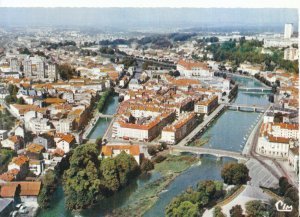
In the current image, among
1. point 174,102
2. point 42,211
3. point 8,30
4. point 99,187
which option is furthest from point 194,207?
point 174,102

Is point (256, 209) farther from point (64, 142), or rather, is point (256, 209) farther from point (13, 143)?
point (13, 143)

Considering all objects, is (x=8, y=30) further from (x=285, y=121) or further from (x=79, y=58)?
(x=79, y=58)

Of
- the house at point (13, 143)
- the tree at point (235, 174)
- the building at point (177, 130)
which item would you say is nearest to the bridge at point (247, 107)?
the building at point (177, 130)

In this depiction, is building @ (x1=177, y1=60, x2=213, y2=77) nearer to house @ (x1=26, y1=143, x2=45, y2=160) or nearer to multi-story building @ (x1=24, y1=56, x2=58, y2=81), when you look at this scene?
multi-story building @ (x1=24, y1=56, x2=58, y2=81)

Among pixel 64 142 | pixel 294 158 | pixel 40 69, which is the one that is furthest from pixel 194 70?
pixel 294 158

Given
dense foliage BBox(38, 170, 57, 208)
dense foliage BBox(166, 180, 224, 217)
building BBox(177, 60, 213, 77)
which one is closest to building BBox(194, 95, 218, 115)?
dense foliage BBox(166, 180, 224, 217)

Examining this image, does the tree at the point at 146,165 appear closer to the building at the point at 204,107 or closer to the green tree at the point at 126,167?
the green tree at the point at 126,167
